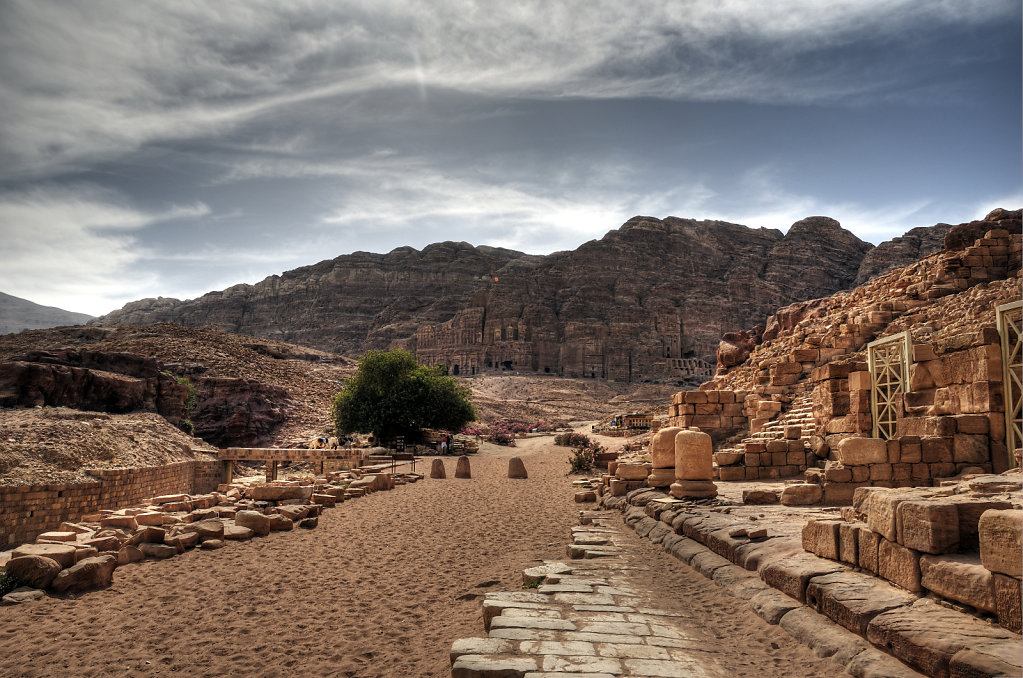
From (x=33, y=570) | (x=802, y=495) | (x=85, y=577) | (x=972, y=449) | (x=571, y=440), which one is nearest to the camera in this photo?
(x=33, y=570)

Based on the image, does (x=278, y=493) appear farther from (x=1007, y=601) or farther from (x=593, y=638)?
(x=1007, y=601)

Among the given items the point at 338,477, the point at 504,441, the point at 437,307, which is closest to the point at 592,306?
the point at 437,307

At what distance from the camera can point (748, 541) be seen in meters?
7.38

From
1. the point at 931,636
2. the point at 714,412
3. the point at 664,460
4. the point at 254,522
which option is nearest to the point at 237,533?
the point at 254,522

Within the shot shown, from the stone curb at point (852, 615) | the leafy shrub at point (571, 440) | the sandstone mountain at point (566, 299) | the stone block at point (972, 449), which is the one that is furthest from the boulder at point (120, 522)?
the sandstone mountain at point (566, 299)

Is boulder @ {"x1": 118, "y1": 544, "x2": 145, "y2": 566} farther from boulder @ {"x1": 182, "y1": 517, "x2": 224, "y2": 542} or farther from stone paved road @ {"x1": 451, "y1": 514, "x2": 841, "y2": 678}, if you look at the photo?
stone paved road @ {"x1": 451, "y1": 514, "x2": 841, "y2": 678}

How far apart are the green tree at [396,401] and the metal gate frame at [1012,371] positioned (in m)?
27.2

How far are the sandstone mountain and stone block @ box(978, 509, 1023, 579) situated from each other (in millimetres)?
91084

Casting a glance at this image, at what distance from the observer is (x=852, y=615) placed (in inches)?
183

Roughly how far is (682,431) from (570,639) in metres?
7.37

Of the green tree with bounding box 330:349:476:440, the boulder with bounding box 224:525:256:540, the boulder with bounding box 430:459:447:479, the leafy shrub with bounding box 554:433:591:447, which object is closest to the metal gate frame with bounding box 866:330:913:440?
the boulder with bounding box 224:525:256:540

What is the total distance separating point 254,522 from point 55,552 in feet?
11.1

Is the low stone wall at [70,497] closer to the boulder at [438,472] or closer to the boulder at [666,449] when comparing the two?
the boulder at [438,472]

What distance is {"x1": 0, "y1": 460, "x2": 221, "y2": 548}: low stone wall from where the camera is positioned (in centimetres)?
1286
